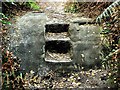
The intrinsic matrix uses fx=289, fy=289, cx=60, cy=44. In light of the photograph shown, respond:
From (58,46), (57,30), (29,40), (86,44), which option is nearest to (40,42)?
(29,40)

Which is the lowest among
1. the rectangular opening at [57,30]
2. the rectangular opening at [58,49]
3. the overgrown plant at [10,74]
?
the overgrown plant at [10,74]

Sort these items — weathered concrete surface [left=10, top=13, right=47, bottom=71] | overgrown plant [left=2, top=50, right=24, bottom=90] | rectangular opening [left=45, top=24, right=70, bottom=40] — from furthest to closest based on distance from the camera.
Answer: rectangular opening [left=45, top=24, right=70, bottom=40] → weathered concrete surface [left=10, top=13, right=47, bottom=71] → overgrown plant [left=2, top=50, right=24, bottom=90]

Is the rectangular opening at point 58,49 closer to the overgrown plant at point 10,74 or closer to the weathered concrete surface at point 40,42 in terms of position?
the weathered concrete surface at point 40,42

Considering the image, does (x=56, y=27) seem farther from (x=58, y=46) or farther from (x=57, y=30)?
(x=58, y=46)

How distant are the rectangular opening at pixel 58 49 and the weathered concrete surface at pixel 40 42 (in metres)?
0.10

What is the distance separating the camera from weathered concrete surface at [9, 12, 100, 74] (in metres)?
4.93

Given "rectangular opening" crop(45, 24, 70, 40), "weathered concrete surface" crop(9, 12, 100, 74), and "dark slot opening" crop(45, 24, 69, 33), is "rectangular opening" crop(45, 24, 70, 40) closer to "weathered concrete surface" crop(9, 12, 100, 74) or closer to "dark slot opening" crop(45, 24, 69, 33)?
"dark slot opening" crop(45, 24, 69, 33)

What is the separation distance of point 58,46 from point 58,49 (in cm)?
6

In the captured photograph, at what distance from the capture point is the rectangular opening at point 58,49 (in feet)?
16.8

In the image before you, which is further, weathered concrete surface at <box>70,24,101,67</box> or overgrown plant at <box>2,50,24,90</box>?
weathered concrete surface at <box>70,24,101,67</box>

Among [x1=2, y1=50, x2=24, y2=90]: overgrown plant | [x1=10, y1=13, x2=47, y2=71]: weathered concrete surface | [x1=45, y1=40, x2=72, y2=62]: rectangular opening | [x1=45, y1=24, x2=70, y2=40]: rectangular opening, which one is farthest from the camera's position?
[x1=45, y1=24, x2=70, y2=40]: rectangular opening

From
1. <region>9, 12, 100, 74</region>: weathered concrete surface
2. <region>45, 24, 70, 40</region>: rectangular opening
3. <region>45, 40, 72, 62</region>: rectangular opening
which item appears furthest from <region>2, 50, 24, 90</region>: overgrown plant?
<region>45, 24, 70, 40</region>: rectangular opening

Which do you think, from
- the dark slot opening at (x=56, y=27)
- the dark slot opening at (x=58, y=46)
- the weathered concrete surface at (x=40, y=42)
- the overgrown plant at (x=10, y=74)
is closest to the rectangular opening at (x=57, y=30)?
the dark slot opening at (x=56, y=27)

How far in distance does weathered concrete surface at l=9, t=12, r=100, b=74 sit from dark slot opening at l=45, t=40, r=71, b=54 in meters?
0.10
